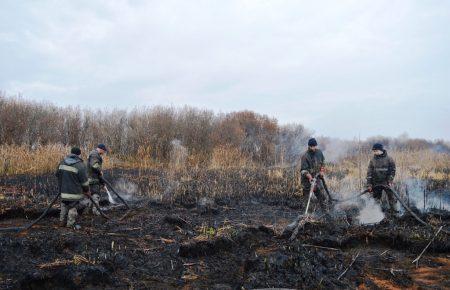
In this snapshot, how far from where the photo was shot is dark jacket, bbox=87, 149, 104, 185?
30.8ft

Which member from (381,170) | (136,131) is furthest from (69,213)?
(136,131)

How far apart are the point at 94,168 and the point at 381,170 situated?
688 cm

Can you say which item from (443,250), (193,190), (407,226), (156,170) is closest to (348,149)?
(156,170)

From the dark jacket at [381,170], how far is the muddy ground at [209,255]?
122cm

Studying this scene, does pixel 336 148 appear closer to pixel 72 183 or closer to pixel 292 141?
pixel 292 141

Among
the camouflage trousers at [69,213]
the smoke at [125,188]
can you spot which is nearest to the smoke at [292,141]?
the smoke at [125,188]

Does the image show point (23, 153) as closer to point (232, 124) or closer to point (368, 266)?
point (232, 124)

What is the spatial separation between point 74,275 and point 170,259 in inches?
62.2

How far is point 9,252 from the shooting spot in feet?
20.7

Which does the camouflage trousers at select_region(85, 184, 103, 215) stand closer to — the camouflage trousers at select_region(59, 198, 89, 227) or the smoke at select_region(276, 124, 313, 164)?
the camouflage trousers at select_region(59, 198, 89, 227)

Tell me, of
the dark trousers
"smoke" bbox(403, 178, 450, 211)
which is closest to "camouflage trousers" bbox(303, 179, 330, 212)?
the dark trousers

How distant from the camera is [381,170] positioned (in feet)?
32.3

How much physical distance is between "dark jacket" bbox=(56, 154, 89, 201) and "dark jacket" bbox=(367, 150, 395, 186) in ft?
22.2

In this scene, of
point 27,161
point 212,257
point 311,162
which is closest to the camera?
point 212,257
